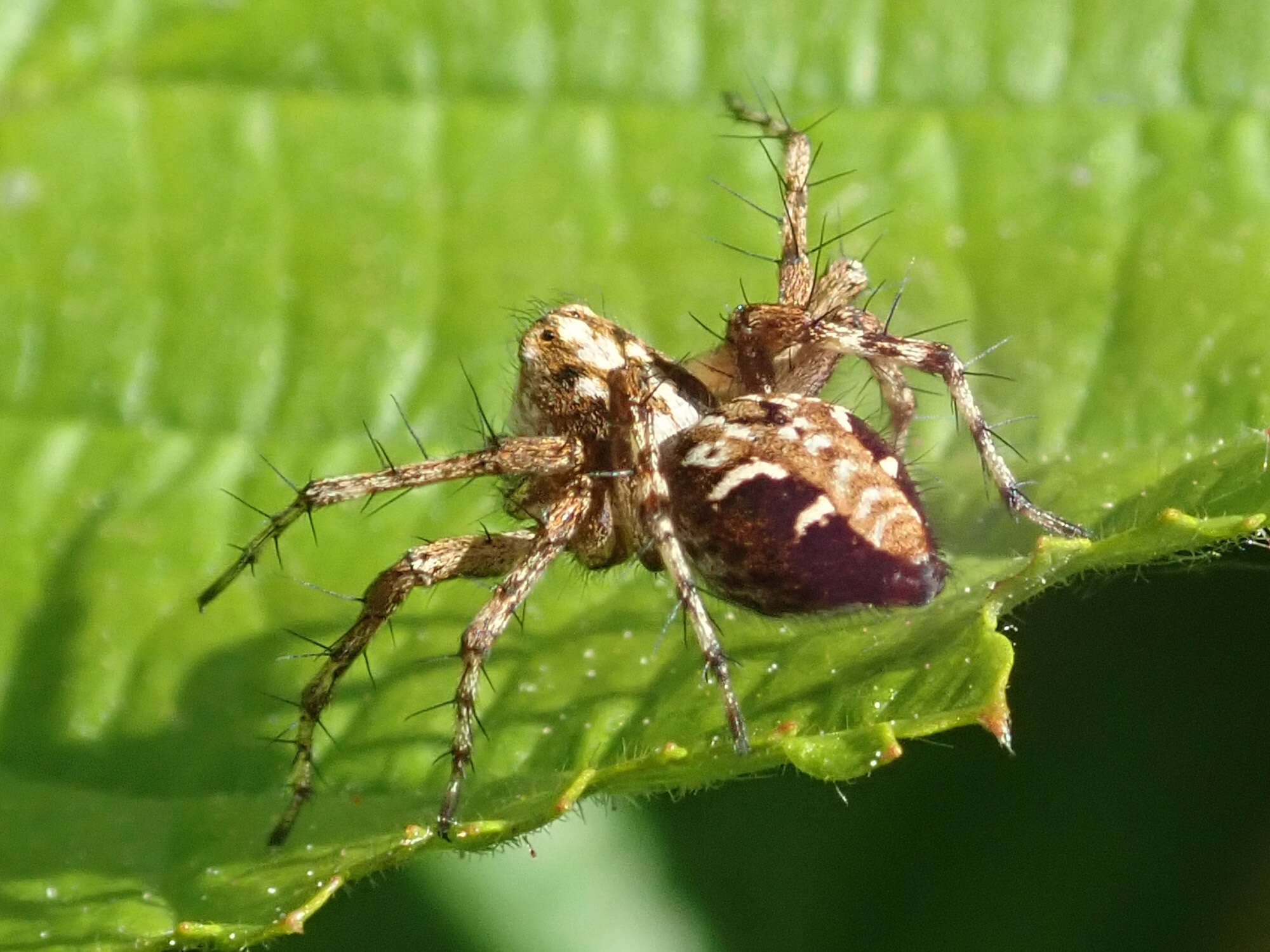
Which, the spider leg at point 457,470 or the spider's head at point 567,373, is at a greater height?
the spider's head at point 567,373

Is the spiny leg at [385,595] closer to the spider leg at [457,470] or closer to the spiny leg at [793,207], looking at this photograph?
the spider leg at [457,470]

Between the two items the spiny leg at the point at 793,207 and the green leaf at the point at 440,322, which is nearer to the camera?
→ the green leaf at the point at 440,322

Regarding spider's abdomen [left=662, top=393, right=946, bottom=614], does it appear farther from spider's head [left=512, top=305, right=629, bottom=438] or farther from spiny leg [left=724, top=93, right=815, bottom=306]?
spiny leg [left=724, top=93, right=815, bottom=306]

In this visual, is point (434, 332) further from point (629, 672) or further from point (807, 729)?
point (807, 729)

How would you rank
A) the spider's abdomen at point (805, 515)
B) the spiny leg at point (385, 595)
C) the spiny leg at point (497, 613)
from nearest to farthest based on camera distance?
the spider's abdomen at point (805, 515), the spiny leg at point (497, 613), the spiny leg at point (385, 595)

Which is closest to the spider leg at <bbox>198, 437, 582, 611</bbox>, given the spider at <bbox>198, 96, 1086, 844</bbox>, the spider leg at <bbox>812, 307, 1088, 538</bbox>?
the spider at <bbox>198, 96, 1086, 844</bbox>

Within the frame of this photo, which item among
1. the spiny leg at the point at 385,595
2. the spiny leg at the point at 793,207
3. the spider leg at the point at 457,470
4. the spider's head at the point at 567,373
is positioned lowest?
the spiny leg at the point at 385,595

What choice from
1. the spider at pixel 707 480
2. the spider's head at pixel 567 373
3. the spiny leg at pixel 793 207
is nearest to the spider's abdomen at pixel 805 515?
the spider at pixel 707 480

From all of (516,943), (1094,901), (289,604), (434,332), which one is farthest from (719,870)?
(434,332)
